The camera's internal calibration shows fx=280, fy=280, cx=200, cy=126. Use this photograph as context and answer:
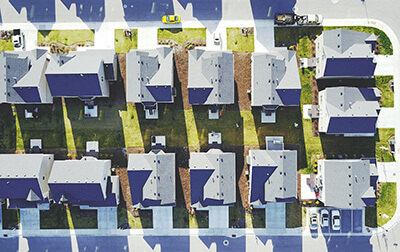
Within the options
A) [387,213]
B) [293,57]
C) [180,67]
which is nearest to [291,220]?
[387,213]

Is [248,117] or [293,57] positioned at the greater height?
[293,57]

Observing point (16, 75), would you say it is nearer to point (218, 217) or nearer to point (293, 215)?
point (218, 217)

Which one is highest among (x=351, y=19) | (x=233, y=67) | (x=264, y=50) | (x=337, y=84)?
(x=351, y=19)

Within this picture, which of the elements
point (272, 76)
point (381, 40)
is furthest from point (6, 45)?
point (381, 40)

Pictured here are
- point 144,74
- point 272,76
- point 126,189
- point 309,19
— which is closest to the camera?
point 272,76

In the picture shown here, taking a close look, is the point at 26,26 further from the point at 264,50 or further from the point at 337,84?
the point at 337,84

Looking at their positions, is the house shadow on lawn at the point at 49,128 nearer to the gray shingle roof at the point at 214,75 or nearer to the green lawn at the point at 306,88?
the gray shingle roof at the point at 214,75

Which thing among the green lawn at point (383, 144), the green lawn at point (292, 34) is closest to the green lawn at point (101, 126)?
the green lawn at point (292, 34)
